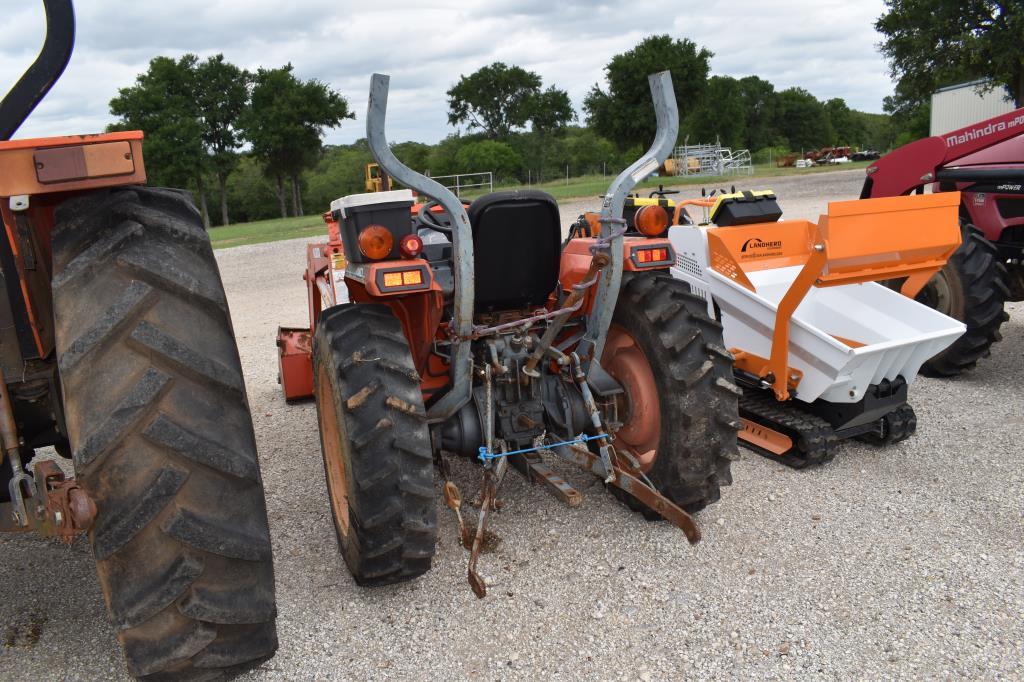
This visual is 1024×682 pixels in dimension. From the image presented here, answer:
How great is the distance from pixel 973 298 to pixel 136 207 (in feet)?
18.2

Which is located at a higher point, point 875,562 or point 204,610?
point 204,610

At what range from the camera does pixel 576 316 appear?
389 cm

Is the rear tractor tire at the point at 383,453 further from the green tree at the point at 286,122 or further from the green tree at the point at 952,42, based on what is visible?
the green tree at the point at 286,122

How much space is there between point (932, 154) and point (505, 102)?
4796 cm

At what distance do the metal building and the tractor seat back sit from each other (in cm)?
4180

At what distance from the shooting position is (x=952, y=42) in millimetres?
26250

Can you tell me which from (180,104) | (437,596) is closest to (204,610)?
(437,596)

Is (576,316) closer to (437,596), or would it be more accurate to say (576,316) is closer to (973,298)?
(437,596)

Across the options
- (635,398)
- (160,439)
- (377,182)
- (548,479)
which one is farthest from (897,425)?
(160,439)

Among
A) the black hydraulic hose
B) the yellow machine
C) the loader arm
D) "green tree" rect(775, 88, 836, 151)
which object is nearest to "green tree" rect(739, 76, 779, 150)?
"green tree" rect(775, 88, 836, 151)

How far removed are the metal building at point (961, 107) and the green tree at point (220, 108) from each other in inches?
1405

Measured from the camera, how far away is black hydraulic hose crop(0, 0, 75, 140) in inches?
95.5

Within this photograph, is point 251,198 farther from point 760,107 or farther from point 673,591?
point 760,107

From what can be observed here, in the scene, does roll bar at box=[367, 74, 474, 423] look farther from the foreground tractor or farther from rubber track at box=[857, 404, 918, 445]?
rubber track at box=[857, 404, 918, 445]
